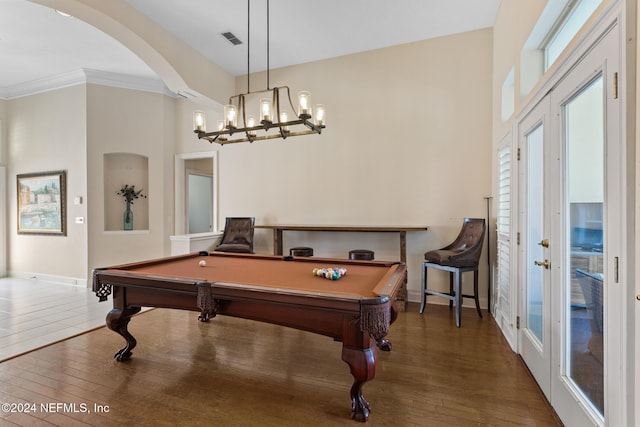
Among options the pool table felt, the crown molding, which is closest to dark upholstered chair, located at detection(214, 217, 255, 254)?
the pool table felt

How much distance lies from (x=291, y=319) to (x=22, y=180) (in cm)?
704

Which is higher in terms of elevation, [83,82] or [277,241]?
[83,82]

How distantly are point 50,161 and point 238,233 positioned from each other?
388 centimetres

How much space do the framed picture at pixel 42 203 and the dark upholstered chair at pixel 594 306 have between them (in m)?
7.13

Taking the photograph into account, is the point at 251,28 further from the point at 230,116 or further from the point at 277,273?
the point at 277,273

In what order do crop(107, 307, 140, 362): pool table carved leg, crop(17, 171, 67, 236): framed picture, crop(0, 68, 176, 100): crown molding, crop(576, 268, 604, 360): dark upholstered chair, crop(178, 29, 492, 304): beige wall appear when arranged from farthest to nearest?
crop(17, 171, 67, 236): framed picture, crop(0, 68, 176, 100): crown molding, crop(178, 29, 492, 304): beige wall, crop(107, 307, 140, 362): pool table carved leg, crop(576, 268, 604, 360): dark upholstered chair

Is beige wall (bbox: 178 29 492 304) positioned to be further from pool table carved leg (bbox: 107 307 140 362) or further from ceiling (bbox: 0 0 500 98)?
pool table carved leg (bbox: 107 307 140 362)

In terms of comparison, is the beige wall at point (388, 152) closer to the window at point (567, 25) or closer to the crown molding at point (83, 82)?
the window at point (567, 25)

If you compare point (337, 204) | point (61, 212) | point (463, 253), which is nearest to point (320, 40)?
point (337, 204)

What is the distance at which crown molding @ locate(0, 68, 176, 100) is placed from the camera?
5.32 m

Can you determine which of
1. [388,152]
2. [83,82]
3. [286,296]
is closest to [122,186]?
[83,82]

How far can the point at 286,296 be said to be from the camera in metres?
1.87

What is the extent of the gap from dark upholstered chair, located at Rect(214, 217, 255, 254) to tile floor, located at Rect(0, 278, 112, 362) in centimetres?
180

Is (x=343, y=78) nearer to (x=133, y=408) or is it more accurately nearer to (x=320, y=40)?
(x=320, y=40)
